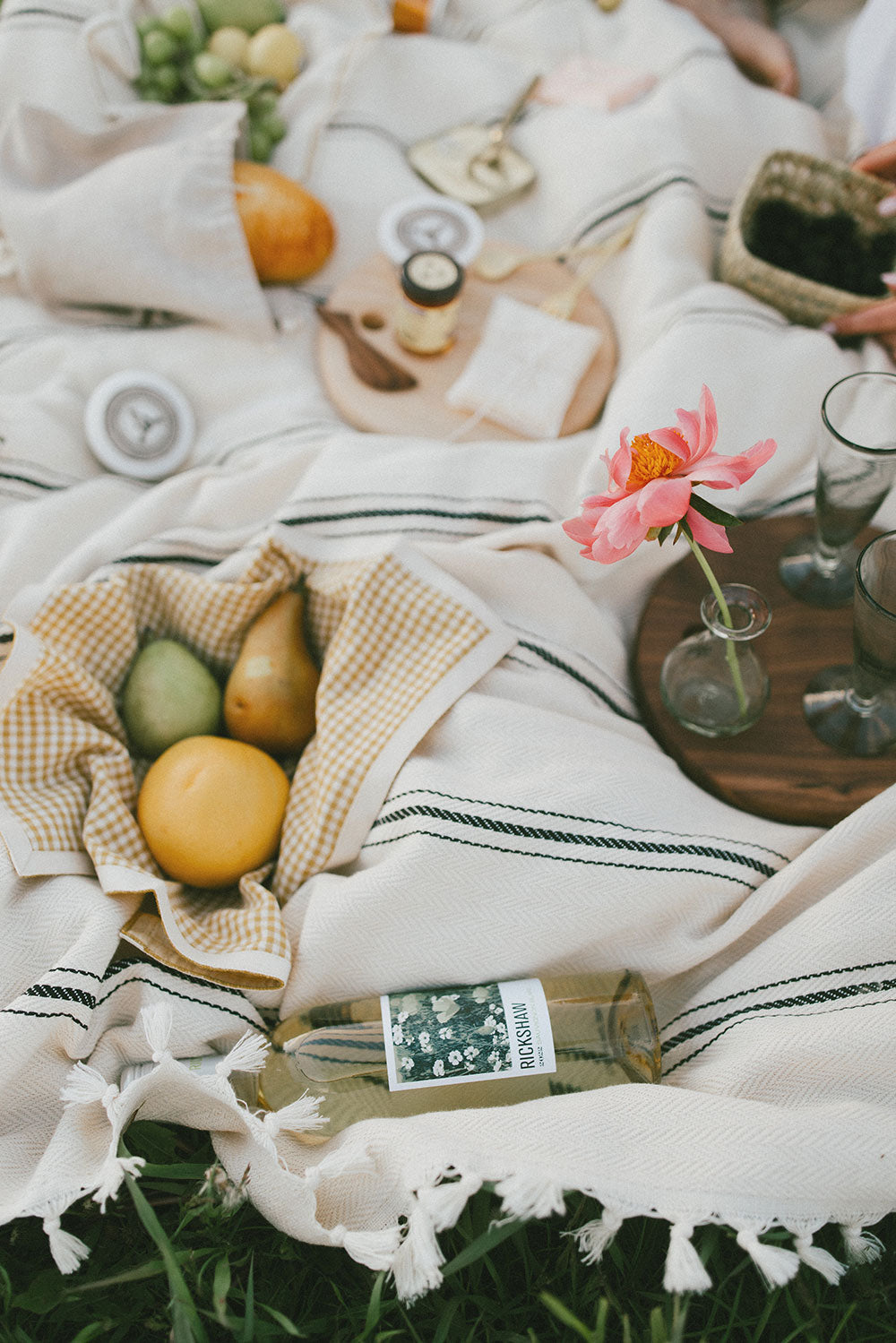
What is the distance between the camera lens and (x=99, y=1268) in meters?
0.62

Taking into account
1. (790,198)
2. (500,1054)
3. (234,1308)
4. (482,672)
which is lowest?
(234,1308)

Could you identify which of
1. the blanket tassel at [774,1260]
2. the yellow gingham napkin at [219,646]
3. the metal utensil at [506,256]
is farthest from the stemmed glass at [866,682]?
the metal utensil at [506,256]

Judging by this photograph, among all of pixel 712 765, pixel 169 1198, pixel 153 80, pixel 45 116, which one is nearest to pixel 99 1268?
pixel 169 1198

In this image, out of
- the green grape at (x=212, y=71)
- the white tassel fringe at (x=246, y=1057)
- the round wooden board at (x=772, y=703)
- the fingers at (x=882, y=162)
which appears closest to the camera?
the white tassel fringe at (x=246, y=1057)

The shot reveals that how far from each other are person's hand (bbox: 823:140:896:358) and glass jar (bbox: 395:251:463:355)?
0.39 m

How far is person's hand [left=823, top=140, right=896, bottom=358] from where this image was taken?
3.09 feet

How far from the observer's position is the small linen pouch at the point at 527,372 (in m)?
0.98

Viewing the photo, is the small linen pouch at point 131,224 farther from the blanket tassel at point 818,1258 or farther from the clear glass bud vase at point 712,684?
the blanket tassel at point 818,1258

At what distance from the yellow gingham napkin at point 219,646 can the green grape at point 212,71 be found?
71cm

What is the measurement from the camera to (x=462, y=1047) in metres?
0.62

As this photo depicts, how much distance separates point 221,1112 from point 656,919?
12.7 inches

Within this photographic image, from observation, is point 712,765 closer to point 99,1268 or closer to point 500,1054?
point 500,1054

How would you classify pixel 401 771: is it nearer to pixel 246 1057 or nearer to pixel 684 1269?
pixel 246 1057

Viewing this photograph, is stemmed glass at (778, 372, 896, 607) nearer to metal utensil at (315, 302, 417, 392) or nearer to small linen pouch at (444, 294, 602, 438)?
small linen pouch at (444, 294, 602, 438)
